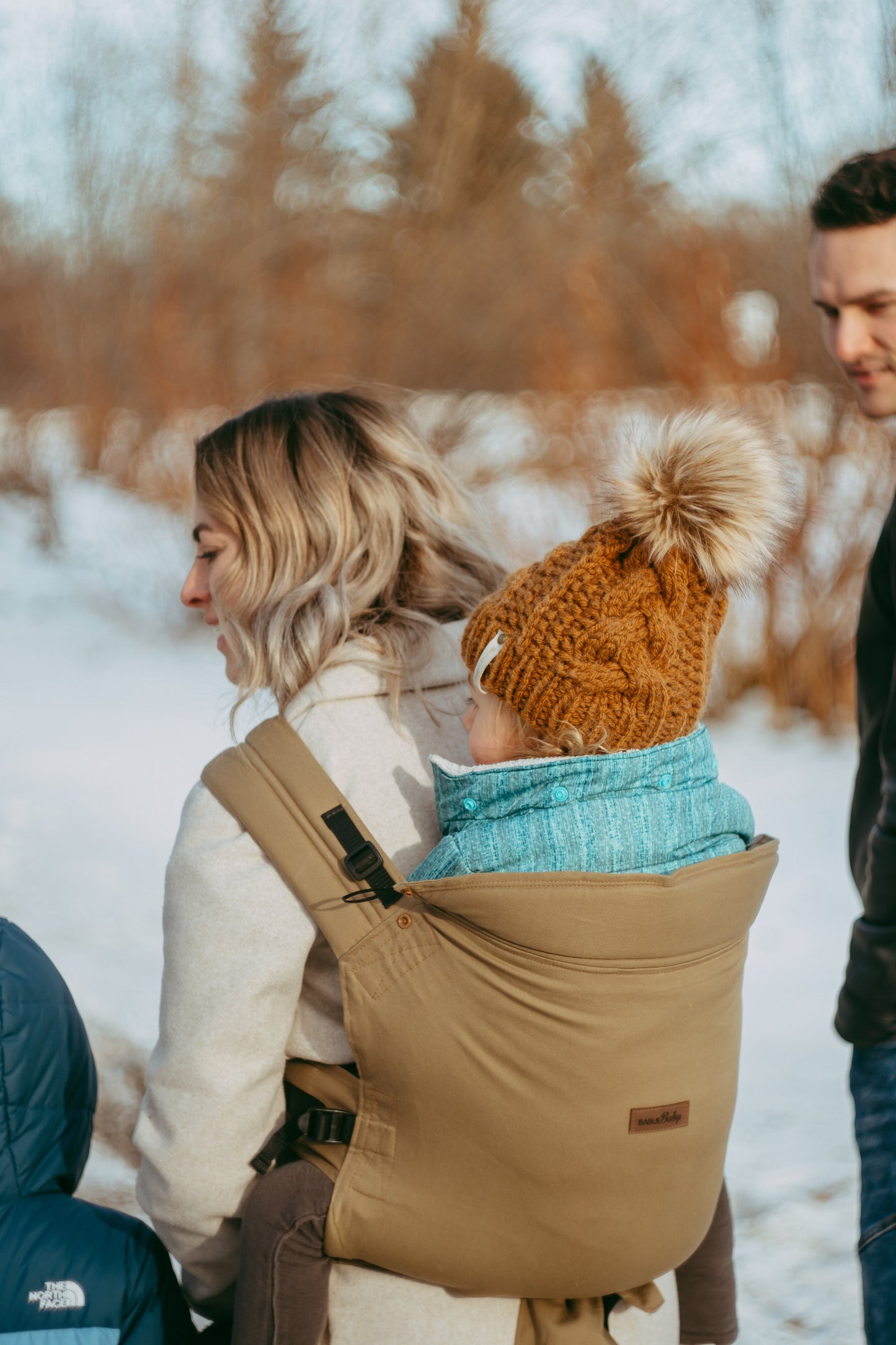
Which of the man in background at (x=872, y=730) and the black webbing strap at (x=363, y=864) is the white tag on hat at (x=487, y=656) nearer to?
the black webbing strap at (x=363, y=864)

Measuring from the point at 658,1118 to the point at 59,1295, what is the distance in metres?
0.78

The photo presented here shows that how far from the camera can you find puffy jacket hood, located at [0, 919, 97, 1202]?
1.42 metres

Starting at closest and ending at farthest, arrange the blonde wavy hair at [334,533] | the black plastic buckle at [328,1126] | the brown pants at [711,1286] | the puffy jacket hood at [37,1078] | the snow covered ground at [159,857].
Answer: the black plastic buckle at [328,1126]
the puffy jacket hood at [37,1078]
the blonde wavy hair at [334,533]
the brown pants at [711,1286]
the snow covered ground at [159,857]

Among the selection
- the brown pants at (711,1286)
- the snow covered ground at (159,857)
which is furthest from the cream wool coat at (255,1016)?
the snow covered ground at (159,857)

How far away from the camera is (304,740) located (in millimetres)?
1397

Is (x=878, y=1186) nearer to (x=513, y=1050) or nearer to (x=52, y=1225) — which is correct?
(x=513, y=1050)

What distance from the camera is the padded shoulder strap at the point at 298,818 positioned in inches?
50.4

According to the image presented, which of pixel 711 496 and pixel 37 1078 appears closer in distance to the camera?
pixel 711 496

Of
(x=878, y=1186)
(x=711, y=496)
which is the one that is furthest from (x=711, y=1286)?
(x=711, y=496)

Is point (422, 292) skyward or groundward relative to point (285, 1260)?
skyward

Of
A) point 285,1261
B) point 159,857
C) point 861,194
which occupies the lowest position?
point 159,857

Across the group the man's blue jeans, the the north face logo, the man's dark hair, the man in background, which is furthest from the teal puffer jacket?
the man's dark hair

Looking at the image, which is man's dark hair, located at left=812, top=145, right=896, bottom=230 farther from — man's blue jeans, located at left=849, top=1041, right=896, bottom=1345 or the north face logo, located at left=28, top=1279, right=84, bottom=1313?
the north face logo, located at left=28, top=1279, right=84, bottom=1313

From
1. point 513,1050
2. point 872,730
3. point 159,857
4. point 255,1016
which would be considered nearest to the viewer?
point 513,1050
